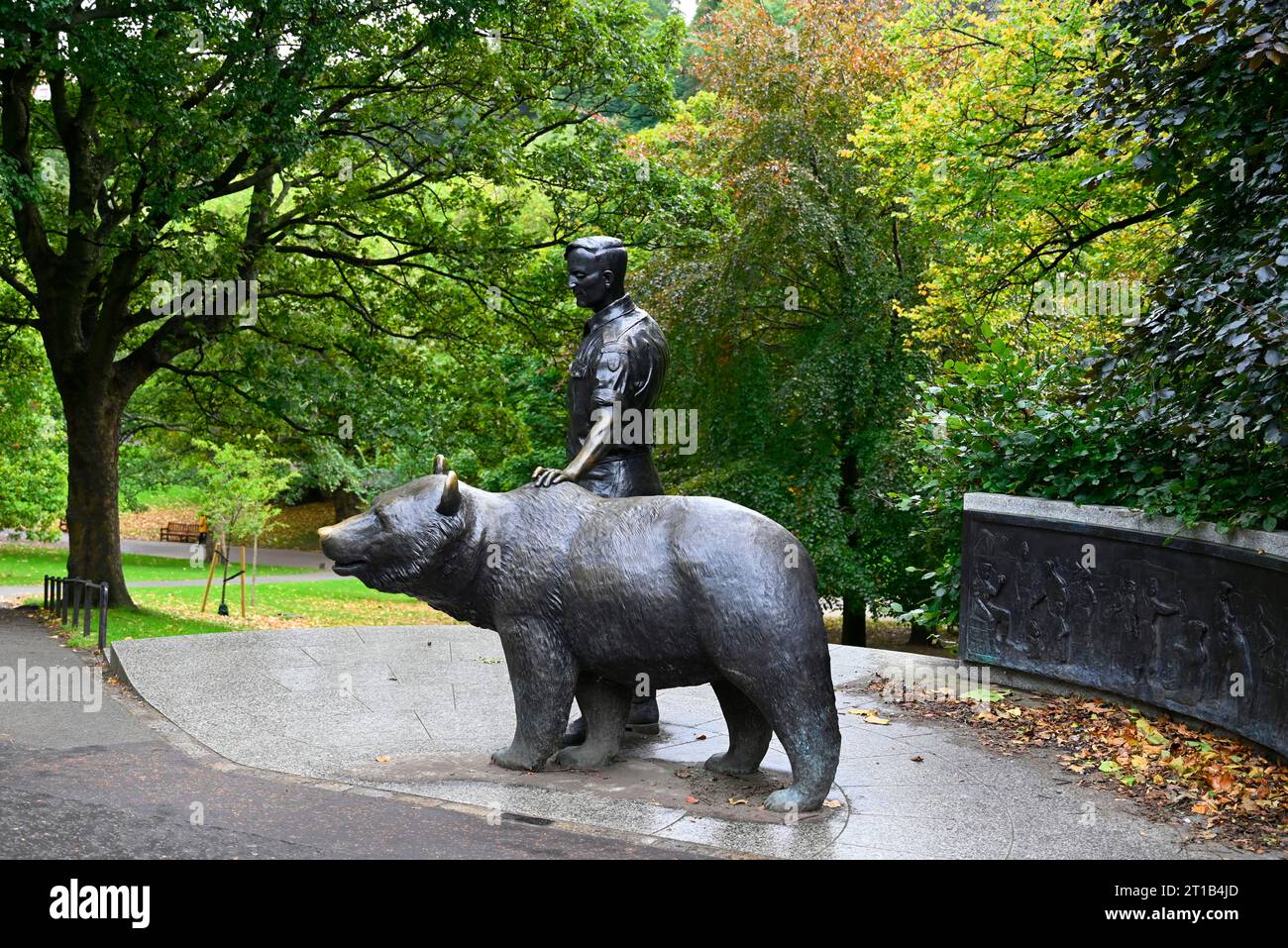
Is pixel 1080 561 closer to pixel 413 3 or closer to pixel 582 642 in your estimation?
pixel 582 642

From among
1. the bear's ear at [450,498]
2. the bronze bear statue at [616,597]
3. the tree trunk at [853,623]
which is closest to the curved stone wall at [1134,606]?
the bronze bear statue at [616,597]

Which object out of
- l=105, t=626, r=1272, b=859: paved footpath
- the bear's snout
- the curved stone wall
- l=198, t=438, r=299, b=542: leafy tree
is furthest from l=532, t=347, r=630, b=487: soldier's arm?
l=198, t=438, r=299, b=542: leafy tree

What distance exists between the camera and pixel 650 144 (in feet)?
72.4

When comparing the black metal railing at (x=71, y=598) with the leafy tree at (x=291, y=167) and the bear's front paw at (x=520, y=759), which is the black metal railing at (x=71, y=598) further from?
the bear's front paw at (x=520, y=759)

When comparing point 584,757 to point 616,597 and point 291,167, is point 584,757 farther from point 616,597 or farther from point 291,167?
point 291,167

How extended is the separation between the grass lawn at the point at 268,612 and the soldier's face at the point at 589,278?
8191 millimetres

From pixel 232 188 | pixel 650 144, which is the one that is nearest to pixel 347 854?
pixel 232 188

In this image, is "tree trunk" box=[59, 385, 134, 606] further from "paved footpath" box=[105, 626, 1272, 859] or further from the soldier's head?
the soldier's head

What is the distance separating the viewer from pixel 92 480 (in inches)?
615

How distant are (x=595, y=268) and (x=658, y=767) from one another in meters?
3.26

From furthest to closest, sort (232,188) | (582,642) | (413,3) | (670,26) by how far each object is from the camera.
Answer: (670,26) < (232,188) < (413,3) < (582,642)

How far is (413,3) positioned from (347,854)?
10.9 m

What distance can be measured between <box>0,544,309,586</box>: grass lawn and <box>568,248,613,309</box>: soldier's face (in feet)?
71.2

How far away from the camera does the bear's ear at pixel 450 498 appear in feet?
20.6
